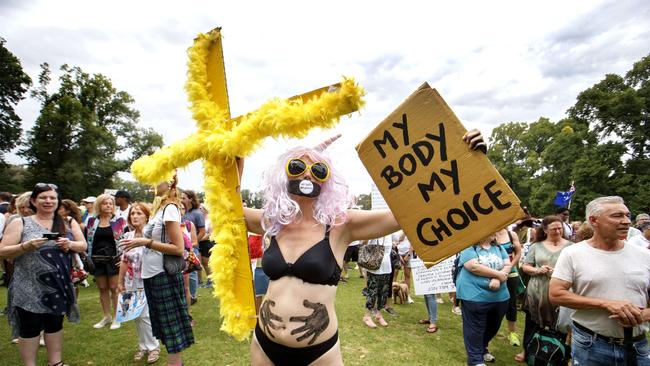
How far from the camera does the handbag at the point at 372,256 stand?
5.54m

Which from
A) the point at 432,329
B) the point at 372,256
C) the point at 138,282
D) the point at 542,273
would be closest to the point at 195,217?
the point at 138,282

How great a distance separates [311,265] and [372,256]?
381cm

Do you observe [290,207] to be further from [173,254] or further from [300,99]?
[173,254]

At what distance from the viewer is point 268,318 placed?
1998mm

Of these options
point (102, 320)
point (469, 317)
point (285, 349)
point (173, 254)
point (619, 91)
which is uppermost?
point (619, 91)

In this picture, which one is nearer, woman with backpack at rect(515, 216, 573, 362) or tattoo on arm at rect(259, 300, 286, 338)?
tattoo on arm at rect(259, 300, 286, 338)

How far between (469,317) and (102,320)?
210 inches

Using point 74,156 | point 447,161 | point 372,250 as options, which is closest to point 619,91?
point 372,250

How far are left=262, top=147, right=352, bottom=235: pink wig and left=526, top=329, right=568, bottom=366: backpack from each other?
Result: 2785 millimetres

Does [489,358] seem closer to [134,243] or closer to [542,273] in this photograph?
[542,273]

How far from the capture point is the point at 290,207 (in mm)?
2172

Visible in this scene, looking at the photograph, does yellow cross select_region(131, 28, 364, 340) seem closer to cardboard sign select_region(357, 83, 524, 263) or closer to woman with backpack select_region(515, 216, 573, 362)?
cardboard sign select_region(357, 83, 524, 263)

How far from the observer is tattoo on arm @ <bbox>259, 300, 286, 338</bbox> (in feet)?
6.41

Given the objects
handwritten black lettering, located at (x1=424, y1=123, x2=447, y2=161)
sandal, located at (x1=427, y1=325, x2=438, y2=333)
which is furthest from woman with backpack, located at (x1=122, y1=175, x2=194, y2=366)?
sandal, located at (x1=427, y1=325, x2=438, y2=333)
